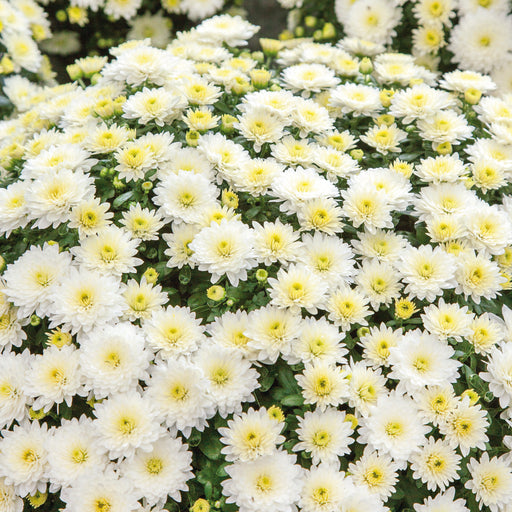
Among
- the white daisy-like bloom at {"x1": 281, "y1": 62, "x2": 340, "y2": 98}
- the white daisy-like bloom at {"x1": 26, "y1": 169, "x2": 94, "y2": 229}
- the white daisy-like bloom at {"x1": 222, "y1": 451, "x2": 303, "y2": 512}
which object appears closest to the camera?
the white daisy-like bloom at {"x1": 222, "y1": 451, "x2": 303, "y2": 512}

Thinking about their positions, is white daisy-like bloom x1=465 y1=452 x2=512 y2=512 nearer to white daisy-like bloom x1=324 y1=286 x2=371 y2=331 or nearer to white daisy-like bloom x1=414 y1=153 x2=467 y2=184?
white daisy-like bloom x1=324 y1=286 x2=371 y2=331

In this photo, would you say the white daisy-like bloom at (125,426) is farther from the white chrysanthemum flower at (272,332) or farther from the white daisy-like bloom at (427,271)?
the white daisy-like bloom at (427,271)

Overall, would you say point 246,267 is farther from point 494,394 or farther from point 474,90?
Answer: point 474,90

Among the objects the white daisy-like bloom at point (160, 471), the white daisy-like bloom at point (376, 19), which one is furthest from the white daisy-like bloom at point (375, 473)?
the white daisy-like bloom at point (376, 19)

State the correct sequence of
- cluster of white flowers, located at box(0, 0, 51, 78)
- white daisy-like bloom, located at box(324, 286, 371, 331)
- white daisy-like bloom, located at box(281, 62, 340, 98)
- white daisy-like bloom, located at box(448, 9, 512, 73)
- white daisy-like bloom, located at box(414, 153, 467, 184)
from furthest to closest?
cluster of white flowers, located at box(0, 0, 51, 78) → white daisy-like bloom, located at box(448, 9, 512, 73) → white daisy-like bloom, located at box(281, 62, 340, 98) → white daisy-like bloom, located at box(414, 153, 467, 184) → white daisy-like bloom, located at box(324, 286, 371, 331)

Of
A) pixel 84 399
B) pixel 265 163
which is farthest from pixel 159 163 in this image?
pixel 84 399

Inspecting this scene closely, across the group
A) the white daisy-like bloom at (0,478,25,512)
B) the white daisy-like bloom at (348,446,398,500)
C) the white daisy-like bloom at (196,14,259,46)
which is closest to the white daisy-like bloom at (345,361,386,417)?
the white daisy-like bloom at (348,446,398,500)

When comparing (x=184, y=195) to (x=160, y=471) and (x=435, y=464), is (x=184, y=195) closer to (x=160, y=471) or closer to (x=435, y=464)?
(x=160, y=471)
